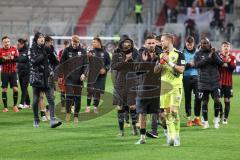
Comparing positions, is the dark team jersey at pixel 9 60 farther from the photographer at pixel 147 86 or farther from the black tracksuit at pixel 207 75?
the photographer at pixel 147 86

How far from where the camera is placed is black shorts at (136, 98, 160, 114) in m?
17.0

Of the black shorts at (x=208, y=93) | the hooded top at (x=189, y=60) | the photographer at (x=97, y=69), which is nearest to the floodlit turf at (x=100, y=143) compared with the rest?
the black shorts at (x=208, y=93)

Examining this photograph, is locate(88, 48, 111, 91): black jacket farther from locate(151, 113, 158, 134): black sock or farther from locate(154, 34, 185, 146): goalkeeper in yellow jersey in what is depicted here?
locate(154, 34, 185, 146): goalkeeper in yellow jersey

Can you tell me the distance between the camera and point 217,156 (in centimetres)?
1503

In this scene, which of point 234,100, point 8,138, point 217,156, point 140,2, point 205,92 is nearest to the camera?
point 217,156

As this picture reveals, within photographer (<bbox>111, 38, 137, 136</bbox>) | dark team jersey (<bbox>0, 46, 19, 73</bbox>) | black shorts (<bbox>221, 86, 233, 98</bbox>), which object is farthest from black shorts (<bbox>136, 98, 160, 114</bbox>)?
dark team jersey (<bbox>0, 46, 19, 73</bbox>)

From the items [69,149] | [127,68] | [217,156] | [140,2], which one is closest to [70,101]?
[127,68]

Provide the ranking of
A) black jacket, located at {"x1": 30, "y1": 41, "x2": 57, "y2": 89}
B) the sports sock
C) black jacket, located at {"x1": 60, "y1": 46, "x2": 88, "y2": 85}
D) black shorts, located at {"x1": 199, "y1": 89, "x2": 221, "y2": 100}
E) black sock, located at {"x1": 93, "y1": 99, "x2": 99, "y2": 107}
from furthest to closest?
black sock, located at {"x1": 93, "y1": 99, "x2": 99, "y2": 107}, black jacket, located at {"x1": 60, "y1": 46, "x2": 88, "y2": 85}, black shorts, located at {"x1": 199, "y1": 89, "x2": 221, "y2": 100}, black jacket, located at {"x1": 30, "y1": 41, "x2": 57, "y2": 89}, the sports sock

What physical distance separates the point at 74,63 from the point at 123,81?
347cm

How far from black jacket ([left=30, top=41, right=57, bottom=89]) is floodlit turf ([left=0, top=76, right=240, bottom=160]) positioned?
3.55 feet

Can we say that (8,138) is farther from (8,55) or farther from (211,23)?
(211,23)

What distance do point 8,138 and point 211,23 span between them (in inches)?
1291

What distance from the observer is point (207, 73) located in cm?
2062

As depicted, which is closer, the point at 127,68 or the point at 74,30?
the point at 127,68
